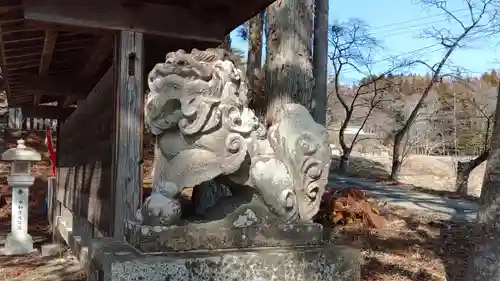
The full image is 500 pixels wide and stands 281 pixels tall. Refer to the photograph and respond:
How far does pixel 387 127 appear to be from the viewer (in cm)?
2719

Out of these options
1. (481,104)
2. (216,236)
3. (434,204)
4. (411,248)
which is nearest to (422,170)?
(481,104)

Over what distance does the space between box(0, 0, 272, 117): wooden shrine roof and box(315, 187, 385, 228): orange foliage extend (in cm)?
388

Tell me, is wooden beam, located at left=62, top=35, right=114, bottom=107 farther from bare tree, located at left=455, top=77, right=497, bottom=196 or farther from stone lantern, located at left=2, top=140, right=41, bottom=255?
bare tree, located at left=455, top=77, right=497, bottom=196

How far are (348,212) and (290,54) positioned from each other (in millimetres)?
3406

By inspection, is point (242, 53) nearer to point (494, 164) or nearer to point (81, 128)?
point (81, 128)

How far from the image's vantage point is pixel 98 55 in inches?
253

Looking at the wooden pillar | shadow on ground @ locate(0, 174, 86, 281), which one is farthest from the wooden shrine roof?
shadow on ground @ locate(0, 174, 86, 281)

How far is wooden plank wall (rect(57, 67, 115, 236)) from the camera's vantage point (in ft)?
17.2

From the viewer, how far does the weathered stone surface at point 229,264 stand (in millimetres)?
2461

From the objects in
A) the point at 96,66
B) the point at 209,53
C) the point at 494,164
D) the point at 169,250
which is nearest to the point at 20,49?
the point at 96,66

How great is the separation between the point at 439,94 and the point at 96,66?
67.6ft

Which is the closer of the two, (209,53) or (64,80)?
(209,53)

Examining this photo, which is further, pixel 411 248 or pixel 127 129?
pixel 411 248

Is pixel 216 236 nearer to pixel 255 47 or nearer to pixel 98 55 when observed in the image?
pixel 98 55
